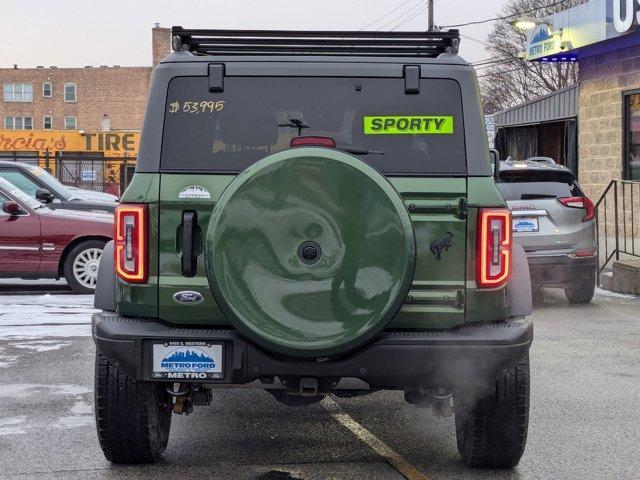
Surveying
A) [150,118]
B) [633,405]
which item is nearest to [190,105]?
[150,118]

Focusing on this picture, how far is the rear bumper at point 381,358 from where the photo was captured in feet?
16.0

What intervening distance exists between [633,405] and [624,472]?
70.6 inches

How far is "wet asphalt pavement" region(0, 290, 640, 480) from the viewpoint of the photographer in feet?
17.8

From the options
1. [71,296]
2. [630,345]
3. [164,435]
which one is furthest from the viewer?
[71,296]

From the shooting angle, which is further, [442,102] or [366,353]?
[442,102]

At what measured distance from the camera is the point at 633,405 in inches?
280

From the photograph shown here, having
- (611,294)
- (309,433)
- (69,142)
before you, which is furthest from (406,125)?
(69,142)

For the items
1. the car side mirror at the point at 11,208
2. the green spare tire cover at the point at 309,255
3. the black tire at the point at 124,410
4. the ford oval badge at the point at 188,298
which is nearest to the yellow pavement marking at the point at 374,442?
the green spare tire cover at the point at 309,255

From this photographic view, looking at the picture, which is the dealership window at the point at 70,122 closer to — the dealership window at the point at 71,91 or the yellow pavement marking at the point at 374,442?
the dealership window at the point at 71,91

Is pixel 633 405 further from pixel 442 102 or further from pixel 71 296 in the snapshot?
pixel 71 296

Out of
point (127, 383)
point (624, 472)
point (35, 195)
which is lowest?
point (624, 472)

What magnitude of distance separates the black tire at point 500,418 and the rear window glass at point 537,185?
760 centimetres

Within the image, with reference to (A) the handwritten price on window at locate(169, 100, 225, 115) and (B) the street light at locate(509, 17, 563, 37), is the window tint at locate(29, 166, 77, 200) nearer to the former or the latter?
(A) the handwritten price on window at locate(169, 100, 225, 115)

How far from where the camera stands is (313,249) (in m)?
4.67
